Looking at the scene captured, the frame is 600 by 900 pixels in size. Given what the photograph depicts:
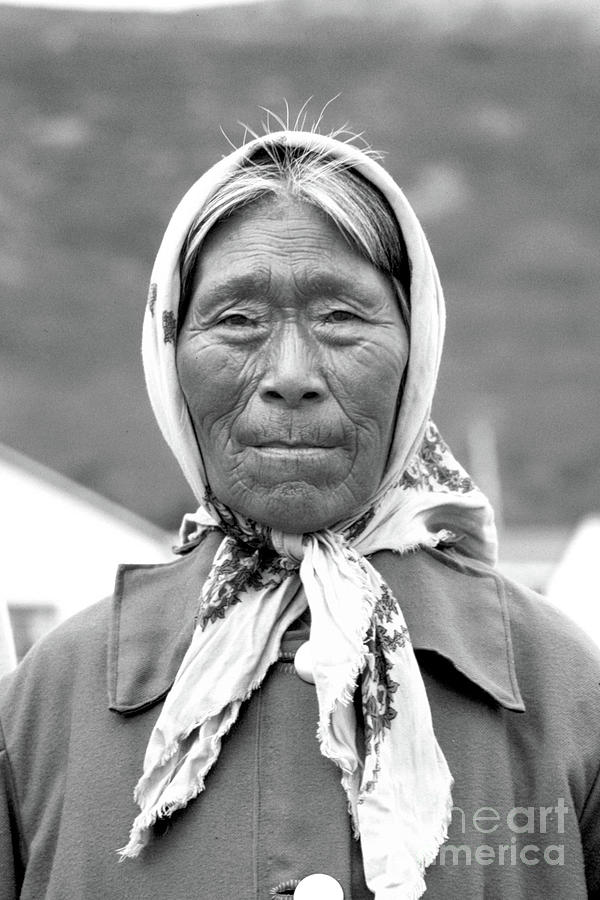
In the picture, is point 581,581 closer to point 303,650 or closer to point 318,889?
point 303,650

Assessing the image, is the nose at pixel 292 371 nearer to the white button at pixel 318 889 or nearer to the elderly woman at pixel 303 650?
the elderly woman at pixel 303 650

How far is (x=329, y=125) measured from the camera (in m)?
13.5

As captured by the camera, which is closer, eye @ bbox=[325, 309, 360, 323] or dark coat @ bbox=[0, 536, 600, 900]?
dark coat @ bbox=[0, 536, 600, 900]

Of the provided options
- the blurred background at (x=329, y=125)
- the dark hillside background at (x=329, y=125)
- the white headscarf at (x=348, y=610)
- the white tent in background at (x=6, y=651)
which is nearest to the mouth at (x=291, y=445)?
the white headscarf at (x=348, y=610)

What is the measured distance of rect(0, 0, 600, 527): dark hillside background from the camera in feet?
48.7

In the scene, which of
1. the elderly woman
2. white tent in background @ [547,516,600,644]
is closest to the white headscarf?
the elderly woman

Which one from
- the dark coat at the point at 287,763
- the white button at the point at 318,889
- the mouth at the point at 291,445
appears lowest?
the white button at the point at 318,889

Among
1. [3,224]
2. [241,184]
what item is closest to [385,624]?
[241,184]

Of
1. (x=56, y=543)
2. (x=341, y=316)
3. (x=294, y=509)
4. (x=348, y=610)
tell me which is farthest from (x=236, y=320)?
(x=56, y=543)

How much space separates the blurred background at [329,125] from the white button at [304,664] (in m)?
10.5

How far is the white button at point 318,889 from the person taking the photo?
1.91 m

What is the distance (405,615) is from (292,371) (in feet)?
1.59

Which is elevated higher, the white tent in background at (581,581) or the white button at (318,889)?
the white tent in background at (581,581)

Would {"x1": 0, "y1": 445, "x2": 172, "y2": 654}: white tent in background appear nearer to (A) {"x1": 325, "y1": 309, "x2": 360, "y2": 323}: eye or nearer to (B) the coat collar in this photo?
(B) the coat collar
